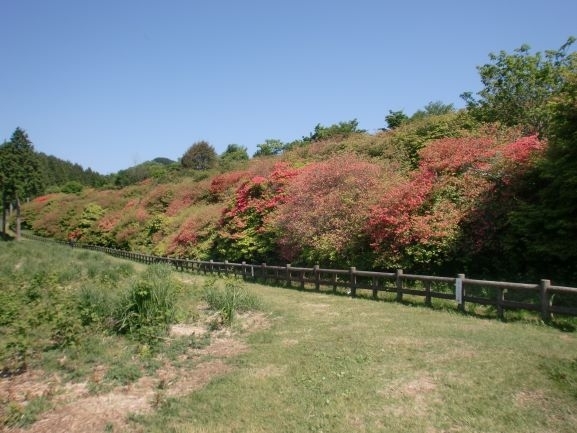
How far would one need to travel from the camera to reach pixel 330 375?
6.43 metres

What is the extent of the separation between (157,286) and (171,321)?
78 centimetres

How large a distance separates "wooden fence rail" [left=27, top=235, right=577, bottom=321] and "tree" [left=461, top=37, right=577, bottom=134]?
10.0m

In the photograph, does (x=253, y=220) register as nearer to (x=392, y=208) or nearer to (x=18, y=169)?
(x=392, y=208)

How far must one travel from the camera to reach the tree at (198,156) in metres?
68.0

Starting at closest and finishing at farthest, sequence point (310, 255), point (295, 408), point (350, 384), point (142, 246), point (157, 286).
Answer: point (295, 408) < point (350, 384) < point (157, 286) < point (310, 255) < point (142, 246)

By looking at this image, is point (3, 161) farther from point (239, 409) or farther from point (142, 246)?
point (239, 409)

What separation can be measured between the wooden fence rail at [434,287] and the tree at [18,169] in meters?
40.0

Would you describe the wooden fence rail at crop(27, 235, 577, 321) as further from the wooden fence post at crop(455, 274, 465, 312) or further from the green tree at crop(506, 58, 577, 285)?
the green tree at crop(506, 58, 577, 285)

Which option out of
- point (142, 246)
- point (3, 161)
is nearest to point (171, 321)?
point (142, 246)

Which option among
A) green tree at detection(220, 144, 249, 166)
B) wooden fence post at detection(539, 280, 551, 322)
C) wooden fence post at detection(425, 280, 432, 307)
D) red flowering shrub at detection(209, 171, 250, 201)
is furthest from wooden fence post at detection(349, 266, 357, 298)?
green tree at detection(220, 144, 249, 166)

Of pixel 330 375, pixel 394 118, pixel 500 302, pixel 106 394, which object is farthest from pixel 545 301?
pixel 394 118

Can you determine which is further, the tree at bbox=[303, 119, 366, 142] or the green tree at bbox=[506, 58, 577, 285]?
the tree at bbox=[303, 119, 366, 142]

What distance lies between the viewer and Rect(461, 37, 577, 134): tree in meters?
19.7

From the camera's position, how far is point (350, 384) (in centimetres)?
605
